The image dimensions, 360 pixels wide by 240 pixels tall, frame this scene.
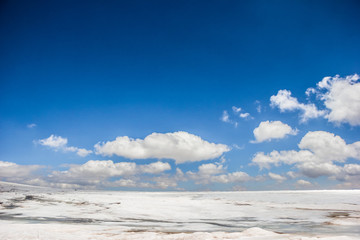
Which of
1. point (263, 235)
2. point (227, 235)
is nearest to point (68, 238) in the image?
point (227, 235)

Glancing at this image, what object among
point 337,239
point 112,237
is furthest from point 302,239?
point 112,237

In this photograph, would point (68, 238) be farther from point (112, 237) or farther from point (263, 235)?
point (263, 235)

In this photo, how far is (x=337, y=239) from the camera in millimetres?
10727

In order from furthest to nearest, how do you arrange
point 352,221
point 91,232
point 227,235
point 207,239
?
point 352,221 → point 91,232 → point 227,235 → point 207,239

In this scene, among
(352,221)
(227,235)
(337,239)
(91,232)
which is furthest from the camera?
(352,221)

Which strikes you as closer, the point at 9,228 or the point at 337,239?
the point at 337,239

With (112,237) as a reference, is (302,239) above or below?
above

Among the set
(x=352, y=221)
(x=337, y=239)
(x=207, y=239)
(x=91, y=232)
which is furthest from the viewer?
(x=352, y=221)

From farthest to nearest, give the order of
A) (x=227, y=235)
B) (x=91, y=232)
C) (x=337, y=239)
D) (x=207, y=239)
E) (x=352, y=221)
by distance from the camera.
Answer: (x=352, y=221), (x=91, y=232), (x=227, y=235), (x=207, y=239), (x=337, y=239)

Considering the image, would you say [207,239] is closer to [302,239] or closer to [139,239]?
[139,239]

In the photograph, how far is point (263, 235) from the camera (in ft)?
41.4

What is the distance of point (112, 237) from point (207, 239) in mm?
5170

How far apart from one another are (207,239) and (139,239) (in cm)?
358

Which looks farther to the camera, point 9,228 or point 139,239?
point 9,228
